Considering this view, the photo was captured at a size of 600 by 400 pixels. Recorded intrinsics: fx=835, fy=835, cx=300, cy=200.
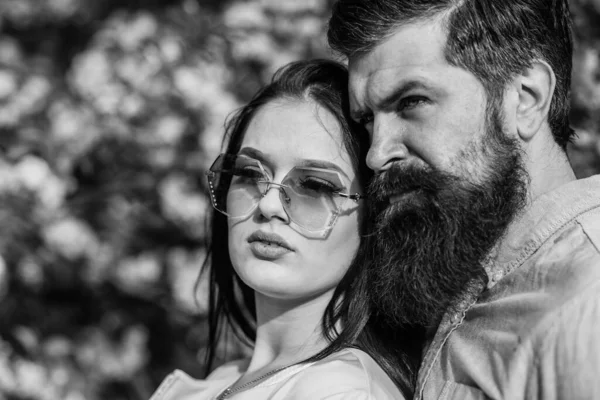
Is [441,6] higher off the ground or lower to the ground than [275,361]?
higher

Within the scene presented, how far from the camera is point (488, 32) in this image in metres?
1.69

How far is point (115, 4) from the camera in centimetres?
439

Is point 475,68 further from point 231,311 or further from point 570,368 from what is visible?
point 231,311

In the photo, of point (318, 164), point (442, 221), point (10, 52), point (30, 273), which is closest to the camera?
point (442, 221)

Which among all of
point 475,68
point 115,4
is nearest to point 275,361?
point 475,68

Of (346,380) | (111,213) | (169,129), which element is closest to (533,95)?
(346,380)

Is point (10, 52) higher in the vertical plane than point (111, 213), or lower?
higher

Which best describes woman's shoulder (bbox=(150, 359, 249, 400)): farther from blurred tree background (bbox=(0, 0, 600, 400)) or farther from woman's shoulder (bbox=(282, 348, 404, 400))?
blurred tree background (bbox=(0, 0, 600, 400))

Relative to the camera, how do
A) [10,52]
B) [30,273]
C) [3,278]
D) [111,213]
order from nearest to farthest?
1. [3,278]
2. [30,273]
3. [111,213]
4. [10,52]

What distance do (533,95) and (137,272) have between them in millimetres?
2401

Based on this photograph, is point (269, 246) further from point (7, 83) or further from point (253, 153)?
point (7, 83)

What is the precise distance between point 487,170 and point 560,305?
14.6 inches

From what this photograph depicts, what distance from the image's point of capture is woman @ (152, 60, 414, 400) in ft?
5.94

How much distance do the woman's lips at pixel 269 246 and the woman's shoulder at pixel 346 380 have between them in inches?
9.7
